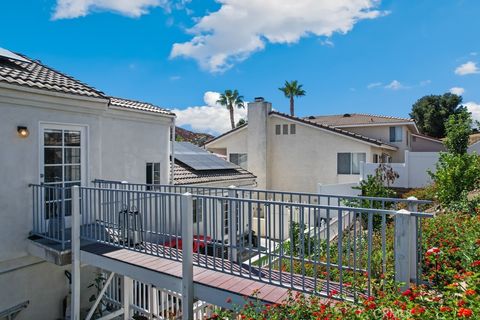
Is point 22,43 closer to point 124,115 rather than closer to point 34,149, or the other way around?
point 124,115

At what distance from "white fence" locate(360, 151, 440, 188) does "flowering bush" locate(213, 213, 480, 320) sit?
14751 millimetres

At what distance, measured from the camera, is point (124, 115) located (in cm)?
930

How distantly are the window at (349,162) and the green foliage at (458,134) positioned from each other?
7.95 m

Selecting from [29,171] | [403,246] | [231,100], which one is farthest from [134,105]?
[231,100]

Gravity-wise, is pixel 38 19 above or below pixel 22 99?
above

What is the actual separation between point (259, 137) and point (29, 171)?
17.3 metres

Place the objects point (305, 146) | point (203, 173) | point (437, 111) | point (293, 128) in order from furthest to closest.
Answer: point (437, 111), point (293, 128), point (305, 146), point (203, 173)

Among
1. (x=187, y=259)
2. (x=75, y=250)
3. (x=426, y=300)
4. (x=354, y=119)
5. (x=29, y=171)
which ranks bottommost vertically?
(x=75, y=250)

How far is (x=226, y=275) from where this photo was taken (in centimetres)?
495

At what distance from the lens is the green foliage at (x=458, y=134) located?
38.8 feet

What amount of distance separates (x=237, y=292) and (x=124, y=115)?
6708 millimetres

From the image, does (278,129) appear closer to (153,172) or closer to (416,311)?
(153,172)

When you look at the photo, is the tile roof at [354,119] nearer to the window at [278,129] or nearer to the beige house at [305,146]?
the beige house at [305,146]

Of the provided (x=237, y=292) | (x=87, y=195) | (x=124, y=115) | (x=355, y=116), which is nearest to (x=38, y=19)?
(x=124, y=115)
